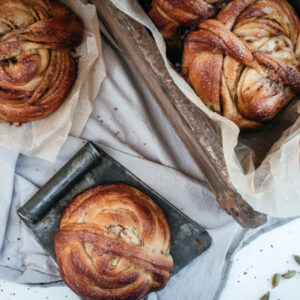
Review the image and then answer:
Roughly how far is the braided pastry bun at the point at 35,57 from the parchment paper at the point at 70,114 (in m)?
0.05

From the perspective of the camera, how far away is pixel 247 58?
5.25 ft

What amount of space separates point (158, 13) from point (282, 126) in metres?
0.69

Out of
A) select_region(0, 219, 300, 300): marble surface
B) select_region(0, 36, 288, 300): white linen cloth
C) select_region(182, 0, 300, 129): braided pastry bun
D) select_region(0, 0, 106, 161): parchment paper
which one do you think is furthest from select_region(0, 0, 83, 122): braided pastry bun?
select_region(0, 219, 300, 300): marble surface

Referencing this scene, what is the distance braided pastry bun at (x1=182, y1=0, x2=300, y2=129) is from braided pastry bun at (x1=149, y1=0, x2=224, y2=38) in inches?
2.4

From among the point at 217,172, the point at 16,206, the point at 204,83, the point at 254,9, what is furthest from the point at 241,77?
the point at 16,206

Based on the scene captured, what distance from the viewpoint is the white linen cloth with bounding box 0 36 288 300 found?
227 centimetres

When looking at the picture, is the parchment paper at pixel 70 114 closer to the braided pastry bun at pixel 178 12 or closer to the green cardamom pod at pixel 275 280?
the braided pastry bun at pixel 178 12

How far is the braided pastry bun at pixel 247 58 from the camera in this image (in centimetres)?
161

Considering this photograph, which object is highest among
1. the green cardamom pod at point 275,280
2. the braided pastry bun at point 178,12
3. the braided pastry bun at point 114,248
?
the braided pastry bun at point 178,12

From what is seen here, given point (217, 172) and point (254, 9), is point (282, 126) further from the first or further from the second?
point (254, 9)

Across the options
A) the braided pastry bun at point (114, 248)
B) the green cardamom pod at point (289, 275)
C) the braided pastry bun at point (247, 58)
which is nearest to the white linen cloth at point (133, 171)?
the braided pastry bun at point (114, 248)

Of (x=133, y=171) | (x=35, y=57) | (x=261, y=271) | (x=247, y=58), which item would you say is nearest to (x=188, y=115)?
(x=247, y=58)

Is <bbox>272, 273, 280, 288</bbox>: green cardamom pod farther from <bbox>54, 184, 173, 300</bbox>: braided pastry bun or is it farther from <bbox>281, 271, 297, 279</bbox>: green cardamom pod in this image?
<bbox>54, 184, 173, 300</bbox>: braided pastry bun

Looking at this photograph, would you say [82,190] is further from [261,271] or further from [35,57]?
[261,271]
